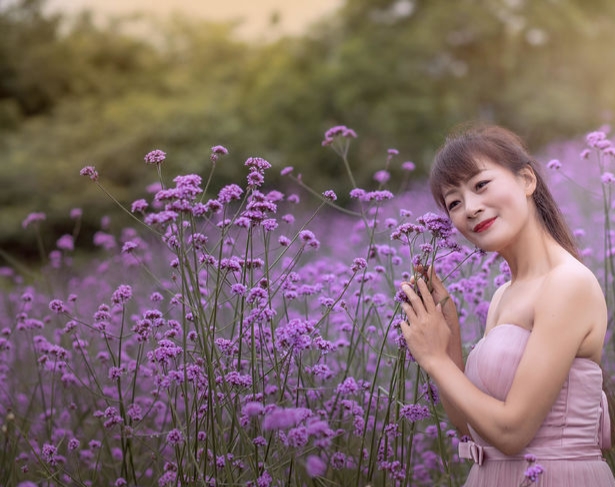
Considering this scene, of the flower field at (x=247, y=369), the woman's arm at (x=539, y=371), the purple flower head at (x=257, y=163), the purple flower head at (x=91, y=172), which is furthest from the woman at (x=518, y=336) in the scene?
the purple flower head at (x=91, y=172)

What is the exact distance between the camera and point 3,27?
703 inches

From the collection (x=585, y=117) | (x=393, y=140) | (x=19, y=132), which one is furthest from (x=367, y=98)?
(x=19, y=132)

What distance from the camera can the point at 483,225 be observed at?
6.46 ft

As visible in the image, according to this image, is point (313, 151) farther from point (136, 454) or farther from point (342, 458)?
point (342, 458)

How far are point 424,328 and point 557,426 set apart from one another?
376mm

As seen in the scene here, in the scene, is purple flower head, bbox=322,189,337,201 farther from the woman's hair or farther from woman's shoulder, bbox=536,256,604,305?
woman's shoulder, bbox=536,256,604,305

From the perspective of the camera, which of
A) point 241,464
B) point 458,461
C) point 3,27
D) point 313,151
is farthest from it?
point 3,27

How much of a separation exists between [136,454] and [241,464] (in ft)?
3.94

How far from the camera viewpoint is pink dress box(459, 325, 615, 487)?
72.2 inches

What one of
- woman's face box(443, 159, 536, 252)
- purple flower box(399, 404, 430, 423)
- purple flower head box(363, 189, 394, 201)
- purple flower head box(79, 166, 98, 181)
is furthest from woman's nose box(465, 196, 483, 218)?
purple flower head box(79, 166, 98, 181)

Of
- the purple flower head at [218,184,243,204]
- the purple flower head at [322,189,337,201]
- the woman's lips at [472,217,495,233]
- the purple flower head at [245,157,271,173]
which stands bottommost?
the woman's lips at [472,217,495,233]

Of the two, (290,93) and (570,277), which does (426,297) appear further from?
(290,93)

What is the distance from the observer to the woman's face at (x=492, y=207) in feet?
6.42

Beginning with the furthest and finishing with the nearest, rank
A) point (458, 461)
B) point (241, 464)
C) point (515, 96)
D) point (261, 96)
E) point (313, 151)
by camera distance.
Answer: point (515, 96) → point (261, 96) → point (313, 151) → point (458, 461) → point (241, 464)
